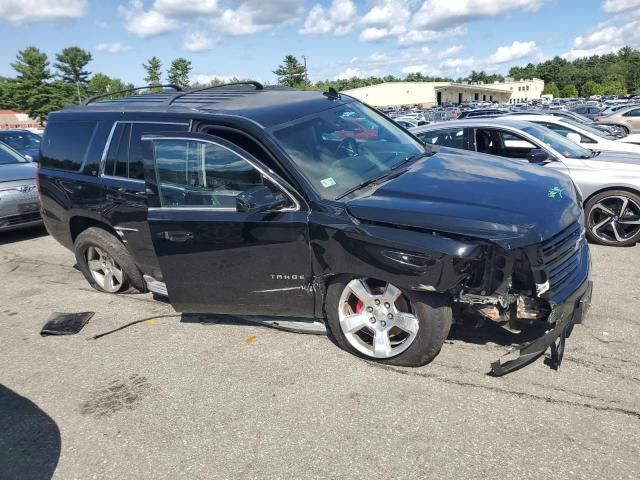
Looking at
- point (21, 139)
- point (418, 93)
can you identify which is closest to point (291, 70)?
point (418, 93)

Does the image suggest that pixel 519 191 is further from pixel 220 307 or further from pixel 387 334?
pixel 220 307

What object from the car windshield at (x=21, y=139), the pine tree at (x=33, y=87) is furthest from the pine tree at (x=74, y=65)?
the car windshield at (x=21, y=139)

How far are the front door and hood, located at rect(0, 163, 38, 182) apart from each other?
5266mm

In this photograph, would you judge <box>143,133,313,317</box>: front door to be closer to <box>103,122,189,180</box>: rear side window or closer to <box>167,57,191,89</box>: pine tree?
<box>103,122,189,180</box>: rear side window

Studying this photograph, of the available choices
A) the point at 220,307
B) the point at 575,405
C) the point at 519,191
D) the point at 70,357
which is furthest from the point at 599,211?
the point at 70,357

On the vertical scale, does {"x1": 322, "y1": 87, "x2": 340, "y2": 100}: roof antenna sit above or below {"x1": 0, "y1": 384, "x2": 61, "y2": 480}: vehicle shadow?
above

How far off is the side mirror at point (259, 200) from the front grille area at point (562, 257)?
173 cm

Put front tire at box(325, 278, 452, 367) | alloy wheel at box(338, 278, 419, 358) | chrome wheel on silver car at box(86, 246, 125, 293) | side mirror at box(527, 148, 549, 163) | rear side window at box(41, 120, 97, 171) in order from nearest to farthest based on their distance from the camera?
front tire at box(325, 278, 452, 367) < alloy wheel at box(338, 278, 419, 358) < rear side window at box(41, 120, 97, 171) < chrome wheel on silver car at box(86, 246, 125, 293) < side mirror at box(527, 148, 549, 163)

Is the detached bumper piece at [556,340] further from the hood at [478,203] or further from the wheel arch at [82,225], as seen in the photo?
the wheel arch at [82,225]

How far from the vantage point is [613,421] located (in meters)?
2.86

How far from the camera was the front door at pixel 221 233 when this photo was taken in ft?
11.9

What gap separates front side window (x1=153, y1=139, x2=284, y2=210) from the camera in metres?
3.72

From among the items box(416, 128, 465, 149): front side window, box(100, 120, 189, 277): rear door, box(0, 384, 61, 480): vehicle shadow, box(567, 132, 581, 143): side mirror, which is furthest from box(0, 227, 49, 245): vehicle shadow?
box(567, 132, 581, 143): side mirror

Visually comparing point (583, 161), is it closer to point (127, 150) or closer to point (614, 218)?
point (614, 218)
